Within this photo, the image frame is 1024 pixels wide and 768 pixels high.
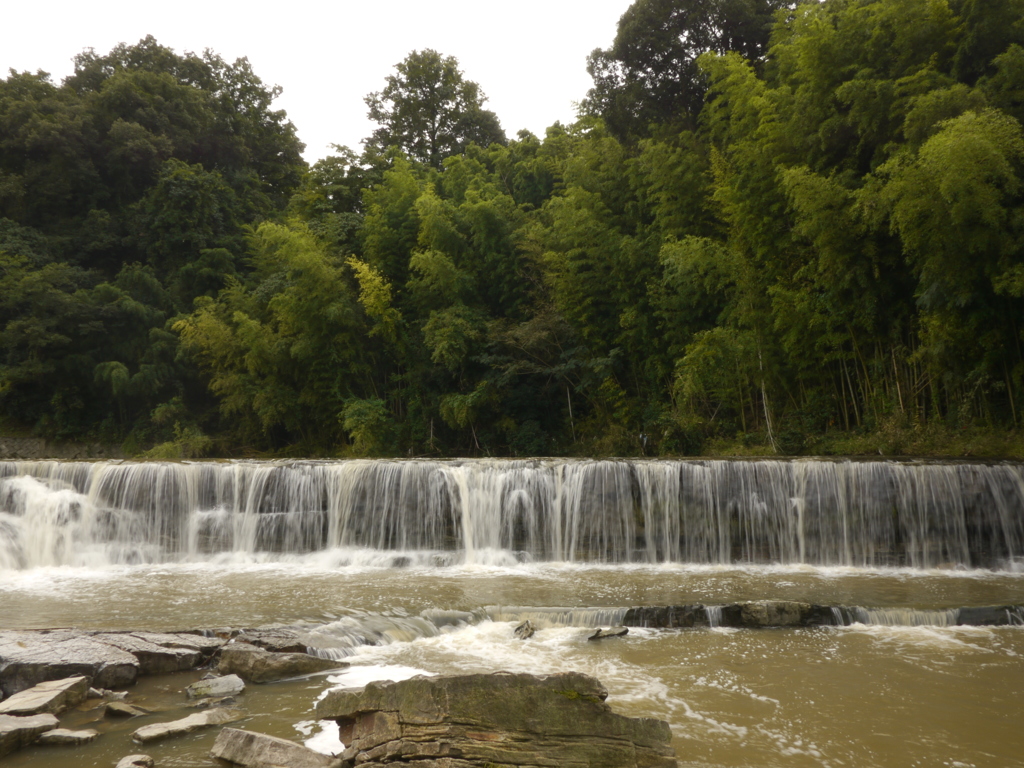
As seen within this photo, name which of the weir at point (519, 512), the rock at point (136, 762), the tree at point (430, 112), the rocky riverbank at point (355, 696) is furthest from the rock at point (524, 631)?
the tree at point (430, 112)

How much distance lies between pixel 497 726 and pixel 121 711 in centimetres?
242

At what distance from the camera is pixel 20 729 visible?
11.8 feet

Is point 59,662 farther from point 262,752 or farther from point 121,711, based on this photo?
point 262,752

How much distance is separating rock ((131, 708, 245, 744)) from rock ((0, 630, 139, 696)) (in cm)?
93

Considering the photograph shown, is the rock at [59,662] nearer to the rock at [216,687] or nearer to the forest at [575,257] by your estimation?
the rock at [216,687]

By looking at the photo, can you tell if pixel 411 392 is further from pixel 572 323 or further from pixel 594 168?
pixel 594 168

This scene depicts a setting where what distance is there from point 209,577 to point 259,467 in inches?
90.5

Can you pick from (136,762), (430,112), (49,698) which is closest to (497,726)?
(136,762)

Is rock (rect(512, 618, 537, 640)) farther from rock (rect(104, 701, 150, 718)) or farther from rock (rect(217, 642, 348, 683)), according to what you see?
rock (rect(104, 701, 150, 718))

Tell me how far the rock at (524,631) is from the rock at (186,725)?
7.67 feet

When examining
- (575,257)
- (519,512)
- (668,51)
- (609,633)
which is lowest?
(609,633)

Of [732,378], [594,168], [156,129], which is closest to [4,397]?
[156,129]

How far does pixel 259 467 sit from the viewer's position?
35.0 feet

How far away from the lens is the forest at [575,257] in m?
9.36
